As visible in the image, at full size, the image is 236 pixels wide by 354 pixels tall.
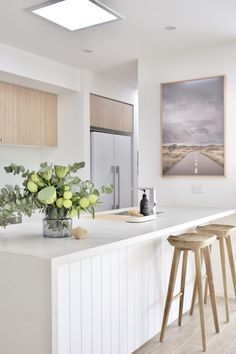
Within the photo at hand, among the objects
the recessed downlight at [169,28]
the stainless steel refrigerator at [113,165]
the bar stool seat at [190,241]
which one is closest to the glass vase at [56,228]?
the bar stool seat at [190,241]

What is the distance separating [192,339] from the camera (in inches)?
116

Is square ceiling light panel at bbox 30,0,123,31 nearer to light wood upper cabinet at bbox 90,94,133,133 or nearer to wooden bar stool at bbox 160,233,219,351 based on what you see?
wooden bar stool at bbox 160,233,219,351

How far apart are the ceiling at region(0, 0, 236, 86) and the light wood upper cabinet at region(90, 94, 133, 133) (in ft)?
2.29

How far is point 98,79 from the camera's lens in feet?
17.3

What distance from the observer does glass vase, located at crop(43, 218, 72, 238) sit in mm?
2125

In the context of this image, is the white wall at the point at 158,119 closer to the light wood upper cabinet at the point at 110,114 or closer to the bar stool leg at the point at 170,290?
the light wood upper cabinet at the point at 110,114

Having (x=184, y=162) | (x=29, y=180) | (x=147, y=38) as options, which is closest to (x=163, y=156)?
(x=184, y=162)

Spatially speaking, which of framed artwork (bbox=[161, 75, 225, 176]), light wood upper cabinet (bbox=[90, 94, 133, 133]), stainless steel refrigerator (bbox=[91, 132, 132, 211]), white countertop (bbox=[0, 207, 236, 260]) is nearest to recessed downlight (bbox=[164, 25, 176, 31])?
framed artwork (bbox=[161, 75, 225, 176])

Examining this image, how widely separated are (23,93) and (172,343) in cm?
321

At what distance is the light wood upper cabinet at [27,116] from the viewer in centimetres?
450

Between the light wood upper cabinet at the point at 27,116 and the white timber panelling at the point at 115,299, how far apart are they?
2357 mm

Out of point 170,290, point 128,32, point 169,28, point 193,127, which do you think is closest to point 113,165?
point 193,127

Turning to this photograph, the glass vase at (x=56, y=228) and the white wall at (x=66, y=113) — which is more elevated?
the white wall at (x=66, y=113)

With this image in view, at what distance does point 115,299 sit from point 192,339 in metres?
0.84
